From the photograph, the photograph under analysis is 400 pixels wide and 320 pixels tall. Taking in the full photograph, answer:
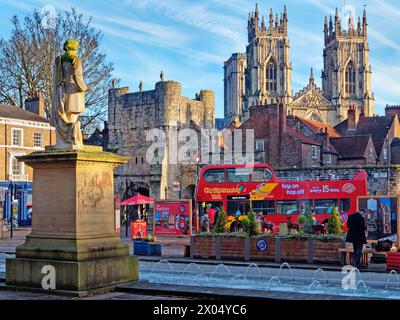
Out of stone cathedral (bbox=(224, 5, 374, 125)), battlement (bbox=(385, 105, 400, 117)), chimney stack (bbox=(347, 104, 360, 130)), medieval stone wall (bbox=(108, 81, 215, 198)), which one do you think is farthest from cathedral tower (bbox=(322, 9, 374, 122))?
medieval stone wall (bbox=(108, 81, 215, 198))

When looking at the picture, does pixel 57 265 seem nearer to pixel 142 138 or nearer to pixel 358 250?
pixel 358 250

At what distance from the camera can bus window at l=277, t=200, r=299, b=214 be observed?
30.1 meters

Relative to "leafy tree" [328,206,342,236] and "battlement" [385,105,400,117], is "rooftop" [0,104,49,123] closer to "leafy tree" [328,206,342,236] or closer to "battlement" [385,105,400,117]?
"leafy tree" [328,206,342,236]

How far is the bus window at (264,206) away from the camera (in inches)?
1199

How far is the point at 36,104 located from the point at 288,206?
2469cm

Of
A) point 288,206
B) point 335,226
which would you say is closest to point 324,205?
point 288,206

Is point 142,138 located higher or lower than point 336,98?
lower

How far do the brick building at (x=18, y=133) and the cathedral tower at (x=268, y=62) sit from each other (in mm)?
78150

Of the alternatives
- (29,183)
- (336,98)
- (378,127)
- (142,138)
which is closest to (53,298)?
(29,183)

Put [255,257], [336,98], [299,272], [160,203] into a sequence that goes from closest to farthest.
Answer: [299,272]
[255,257]
[160,203]
[336,98]

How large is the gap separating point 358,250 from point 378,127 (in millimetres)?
51459

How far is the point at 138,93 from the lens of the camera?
170 feet

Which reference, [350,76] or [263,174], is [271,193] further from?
[350,76]

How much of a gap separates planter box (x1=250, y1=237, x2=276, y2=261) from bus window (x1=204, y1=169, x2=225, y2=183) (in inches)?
532
